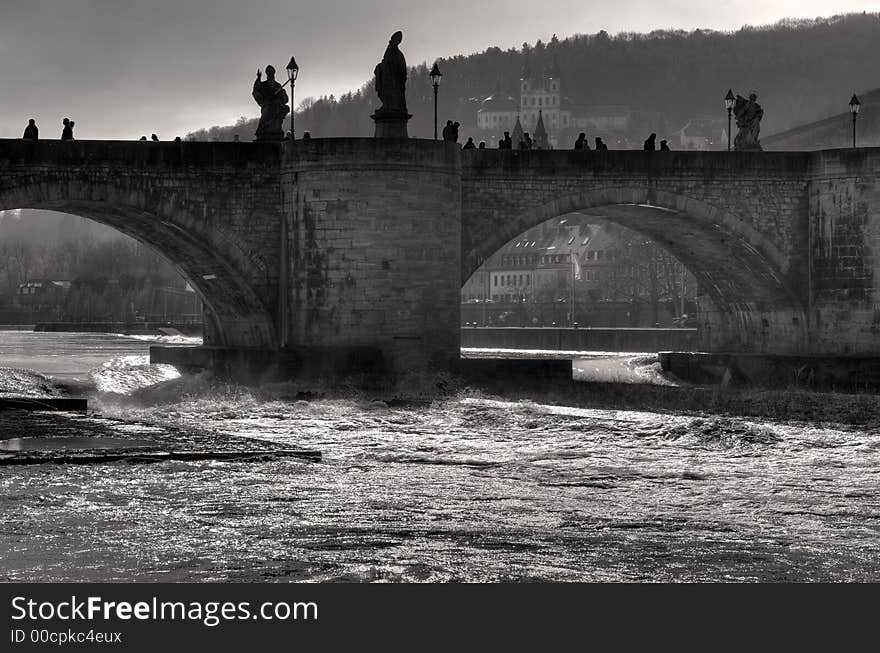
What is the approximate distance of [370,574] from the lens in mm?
11297

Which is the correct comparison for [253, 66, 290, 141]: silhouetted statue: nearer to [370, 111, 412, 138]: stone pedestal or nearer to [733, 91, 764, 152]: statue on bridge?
[370, 111, 412, 138]: stone pedestal

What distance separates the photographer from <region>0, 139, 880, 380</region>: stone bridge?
32250 mm

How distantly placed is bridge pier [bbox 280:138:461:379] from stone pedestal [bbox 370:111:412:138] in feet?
4.54

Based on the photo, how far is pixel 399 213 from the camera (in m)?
32.5

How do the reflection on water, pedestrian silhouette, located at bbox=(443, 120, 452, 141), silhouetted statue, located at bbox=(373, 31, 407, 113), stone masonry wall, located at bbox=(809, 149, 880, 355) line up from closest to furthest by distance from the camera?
the reflection on water → silhouetted statue, located at bbox=(373, 31, 407, 113) → pedestrian silhouette, located at bbox=(443, 120, 452, 141) → stone masonry wall, located at bbox=(809, 149, 880, 355)

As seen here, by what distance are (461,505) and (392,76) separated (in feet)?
65.2

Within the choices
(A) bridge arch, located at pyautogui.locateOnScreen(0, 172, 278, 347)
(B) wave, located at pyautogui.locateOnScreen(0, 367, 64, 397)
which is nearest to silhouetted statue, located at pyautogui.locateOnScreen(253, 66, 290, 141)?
(A) bridge arch, located at pyautogui.locateOnScreen(0, 172, 278, 347)

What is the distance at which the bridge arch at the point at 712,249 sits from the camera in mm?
Answer: 34312

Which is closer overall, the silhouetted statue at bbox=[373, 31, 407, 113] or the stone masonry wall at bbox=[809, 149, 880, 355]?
the silhouetted statue at bbox=[373, 31, 407, 113]

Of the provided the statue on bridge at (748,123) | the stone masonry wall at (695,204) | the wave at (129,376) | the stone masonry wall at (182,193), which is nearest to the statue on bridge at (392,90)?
the stone masonry wall at (695,204)

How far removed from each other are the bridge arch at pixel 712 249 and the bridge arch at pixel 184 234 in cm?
508

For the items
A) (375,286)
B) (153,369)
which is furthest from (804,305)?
(153,369)
